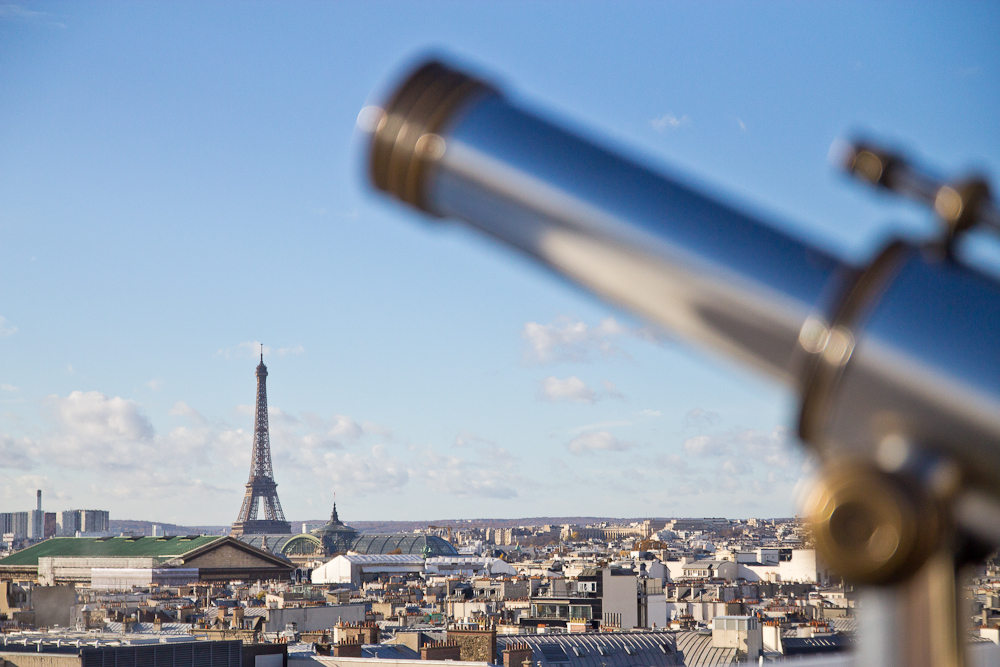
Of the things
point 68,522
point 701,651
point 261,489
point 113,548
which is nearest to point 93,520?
point 68,522

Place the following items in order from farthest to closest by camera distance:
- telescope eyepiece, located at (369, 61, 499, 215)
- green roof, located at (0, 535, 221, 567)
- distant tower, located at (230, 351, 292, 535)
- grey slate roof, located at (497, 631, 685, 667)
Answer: distant tower, located at (230, 351, 292, 535) → green roof, located at (0, 535, 221, 567) → grey slate roof, located at (497, 631, 685, 667) → telescope eyepiece, located at (369, 61, 499, 215)

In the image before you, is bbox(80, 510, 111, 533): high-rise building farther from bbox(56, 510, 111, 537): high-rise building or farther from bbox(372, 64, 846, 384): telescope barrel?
bbox(372, 64, 846, 384): telescope barrel

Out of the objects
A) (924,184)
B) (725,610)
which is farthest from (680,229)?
(725,610)

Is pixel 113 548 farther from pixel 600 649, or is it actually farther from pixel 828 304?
pixel 828 304

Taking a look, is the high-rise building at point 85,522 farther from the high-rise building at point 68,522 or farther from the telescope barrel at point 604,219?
the telescope barrel at point 604,219

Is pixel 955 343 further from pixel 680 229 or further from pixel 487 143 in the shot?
pixel 487 143

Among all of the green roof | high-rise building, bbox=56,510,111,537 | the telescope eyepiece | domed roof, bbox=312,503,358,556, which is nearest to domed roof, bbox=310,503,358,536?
domed roof, bbox=312,503,358,556
